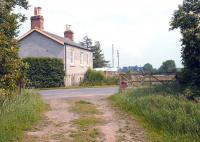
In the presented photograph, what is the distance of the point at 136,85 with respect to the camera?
999 inches

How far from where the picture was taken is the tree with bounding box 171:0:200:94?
56.7 feet

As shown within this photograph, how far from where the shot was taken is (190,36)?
17.3 m

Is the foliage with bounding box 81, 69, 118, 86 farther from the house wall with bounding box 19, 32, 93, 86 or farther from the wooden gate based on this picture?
the wooden gate

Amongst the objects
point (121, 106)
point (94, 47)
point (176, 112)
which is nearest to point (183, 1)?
point (121, 106)

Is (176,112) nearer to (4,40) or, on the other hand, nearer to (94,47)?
(4,40)

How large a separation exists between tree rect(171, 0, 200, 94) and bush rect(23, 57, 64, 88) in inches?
840

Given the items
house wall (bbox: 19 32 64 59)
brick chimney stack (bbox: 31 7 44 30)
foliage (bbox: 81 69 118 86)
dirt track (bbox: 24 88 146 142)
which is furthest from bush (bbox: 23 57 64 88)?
dirt track (bbox: 24 88 146 142)

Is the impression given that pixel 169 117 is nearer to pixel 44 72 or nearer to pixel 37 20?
pixel 44 72

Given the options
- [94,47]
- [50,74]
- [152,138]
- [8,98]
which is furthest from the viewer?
[94,47]

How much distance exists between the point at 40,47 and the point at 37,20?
3.01 meters

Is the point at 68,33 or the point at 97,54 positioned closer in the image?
the point at 68,33

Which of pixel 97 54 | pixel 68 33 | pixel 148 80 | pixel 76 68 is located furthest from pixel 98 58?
pixel 148 80

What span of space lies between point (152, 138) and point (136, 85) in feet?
46.1

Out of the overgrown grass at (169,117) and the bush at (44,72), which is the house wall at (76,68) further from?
the overgrown grass at (169,117)
